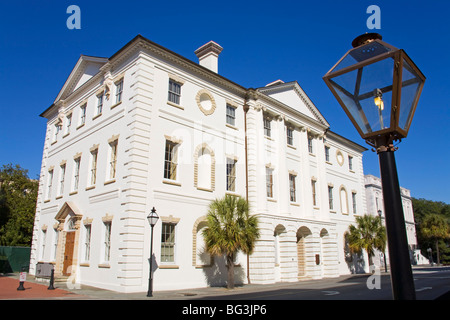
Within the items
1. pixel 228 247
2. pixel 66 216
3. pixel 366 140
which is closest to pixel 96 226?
pixel 66 216

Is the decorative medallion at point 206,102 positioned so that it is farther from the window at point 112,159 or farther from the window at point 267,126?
the window at point 112,159

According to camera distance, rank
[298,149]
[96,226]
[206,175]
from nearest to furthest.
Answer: [96,226] < [206,175] < [298,149]

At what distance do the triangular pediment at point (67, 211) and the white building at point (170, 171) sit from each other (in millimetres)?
71

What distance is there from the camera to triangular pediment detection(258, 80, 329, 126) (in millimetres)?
26897

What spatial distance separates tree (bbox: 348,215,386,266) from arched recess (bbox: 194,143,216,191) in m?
16.7

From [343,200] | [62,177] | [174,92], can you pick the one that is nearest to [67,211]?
[62,177]

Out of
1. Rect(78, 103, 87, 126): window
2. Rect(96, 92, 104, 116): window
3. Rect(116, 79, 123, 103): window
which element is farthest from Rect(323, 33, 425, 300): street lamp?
Rect(78, 103, 87, 126): window

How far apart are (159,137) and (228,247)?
22.9 feet

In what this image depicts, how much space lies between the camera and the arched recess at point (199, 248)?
19.5 metres

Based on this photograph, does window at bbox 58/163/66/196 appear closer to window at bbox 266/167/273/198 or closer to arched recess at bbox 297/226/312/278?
window at bbox 266/167/273/198

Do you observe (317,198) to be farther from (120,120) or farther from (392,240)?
(392,240)

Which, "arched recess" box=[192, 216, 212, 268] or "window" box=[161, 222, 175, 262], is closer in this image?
"window" box=[161, 222, 175, 262]

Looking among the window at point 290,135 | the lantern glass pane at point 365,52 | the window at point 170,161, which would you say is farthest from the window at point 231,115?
the lantern glass pane at point 365,52

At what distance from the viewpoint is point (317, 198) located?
29.8 m
